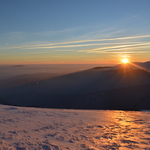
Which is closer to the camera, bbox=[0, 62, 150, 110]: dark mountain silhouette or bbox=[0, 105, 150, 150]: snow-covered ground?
bbox=[0, 105, 150, 150]: snow-covered ground

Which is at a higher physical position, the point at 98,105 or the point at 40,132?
the point at 40,132

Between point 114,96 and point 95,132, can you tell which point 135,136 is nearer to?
point 95,132

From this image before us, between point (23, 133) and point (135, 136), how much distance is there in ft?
12.3

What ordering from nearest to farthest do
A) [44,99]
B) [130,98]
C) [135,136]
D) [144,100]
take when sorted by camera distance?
[135,136] → [144,100] → [130,98] → [44,99]

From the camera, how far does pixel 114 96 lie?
2847 centimetres

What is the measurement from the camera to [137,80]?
1348 inches

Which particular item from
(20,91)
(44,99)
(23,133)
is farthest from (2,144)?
(20,91)

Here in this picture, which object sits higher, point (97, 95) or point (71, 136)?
point (71, 136)

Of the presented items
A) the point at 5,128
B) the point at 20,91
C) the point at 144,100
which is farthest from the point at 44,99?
the point at 5,128

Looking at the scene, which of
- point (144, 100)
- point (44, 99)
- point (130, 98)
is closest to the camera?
point (144, 100)

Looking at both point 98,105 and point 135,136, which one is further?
point 98,105

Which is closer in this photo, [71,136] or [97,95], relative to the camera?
[71,136]

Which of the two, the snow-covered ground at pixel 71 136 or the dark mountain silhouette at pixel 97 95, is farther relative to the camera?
the dark mountain silhouette at pixel 97 95

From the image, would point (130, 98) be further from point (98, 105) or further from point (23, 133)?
point (23, 133)
